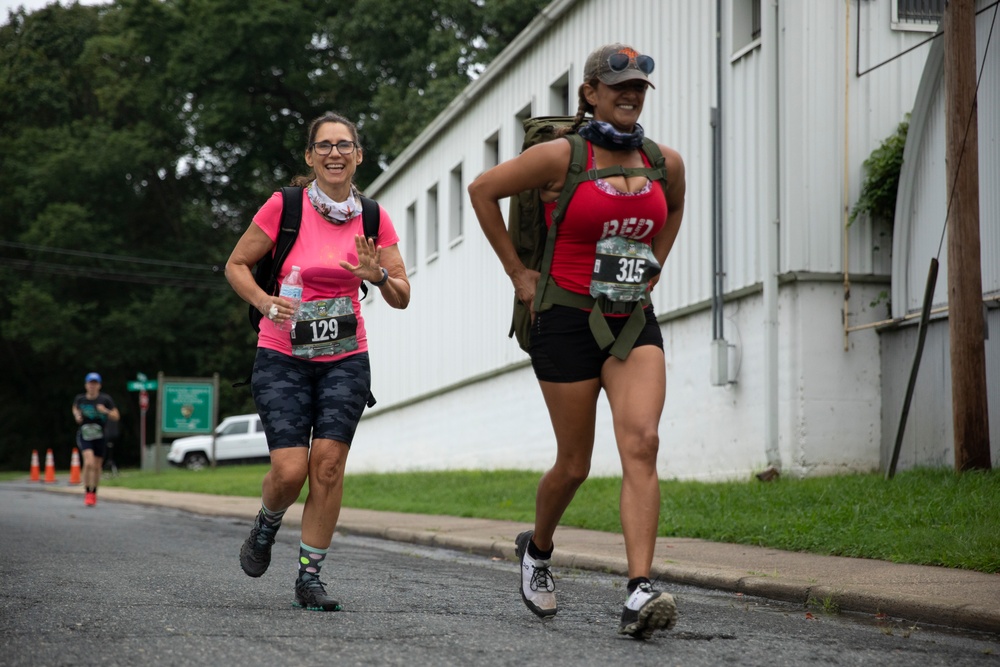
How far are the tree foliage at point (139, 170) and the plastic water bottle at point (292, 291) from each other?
136ft

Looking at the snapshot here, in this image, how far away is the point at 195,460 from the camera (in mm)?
47094

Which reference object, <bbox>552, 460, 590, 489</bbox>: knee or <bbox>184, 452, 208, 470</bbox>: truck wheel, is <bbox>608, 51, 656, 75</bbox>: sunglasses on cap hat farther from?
<bbox>184, 452, 208, 470</bbox>: truck wheel

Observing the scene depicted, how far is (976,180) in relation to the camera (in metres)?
10.7

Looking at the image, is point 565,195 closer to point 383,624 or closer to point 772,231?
point 383,624

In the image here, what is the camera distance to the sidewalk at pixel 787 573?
6145 mm

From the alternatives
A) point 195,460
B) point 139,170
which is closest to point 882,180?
point 195,460

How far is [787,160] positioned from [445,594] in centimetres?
769

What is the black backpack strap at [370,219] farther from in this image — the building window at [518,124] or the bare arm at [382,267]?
the building window at [518,124]

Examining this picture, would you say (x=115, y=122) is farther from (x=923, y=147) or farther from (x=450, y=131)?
(x=923, y=147)

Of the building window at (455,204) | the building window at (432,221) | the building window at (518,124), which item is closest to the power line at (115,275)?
the building window at (432,221)

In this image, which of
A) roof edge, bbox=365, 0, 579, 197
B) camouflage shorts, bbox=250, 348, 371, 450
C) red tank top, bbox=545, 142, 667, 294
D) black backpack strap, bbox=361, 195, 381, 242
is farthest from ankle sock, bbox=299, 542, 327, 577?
roof edge, bbox=365, 0, 579, 197

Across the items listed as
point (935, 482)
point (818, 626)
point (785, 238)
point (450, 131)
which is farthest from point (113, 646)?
point (450, 131)

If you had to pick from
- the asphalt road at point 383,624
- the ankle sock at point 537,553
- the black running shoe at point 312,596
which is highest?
the ankle sock at point 537,553

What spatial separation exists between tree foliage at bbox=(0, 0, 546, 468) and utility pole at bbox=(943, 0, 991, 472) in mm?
36825
